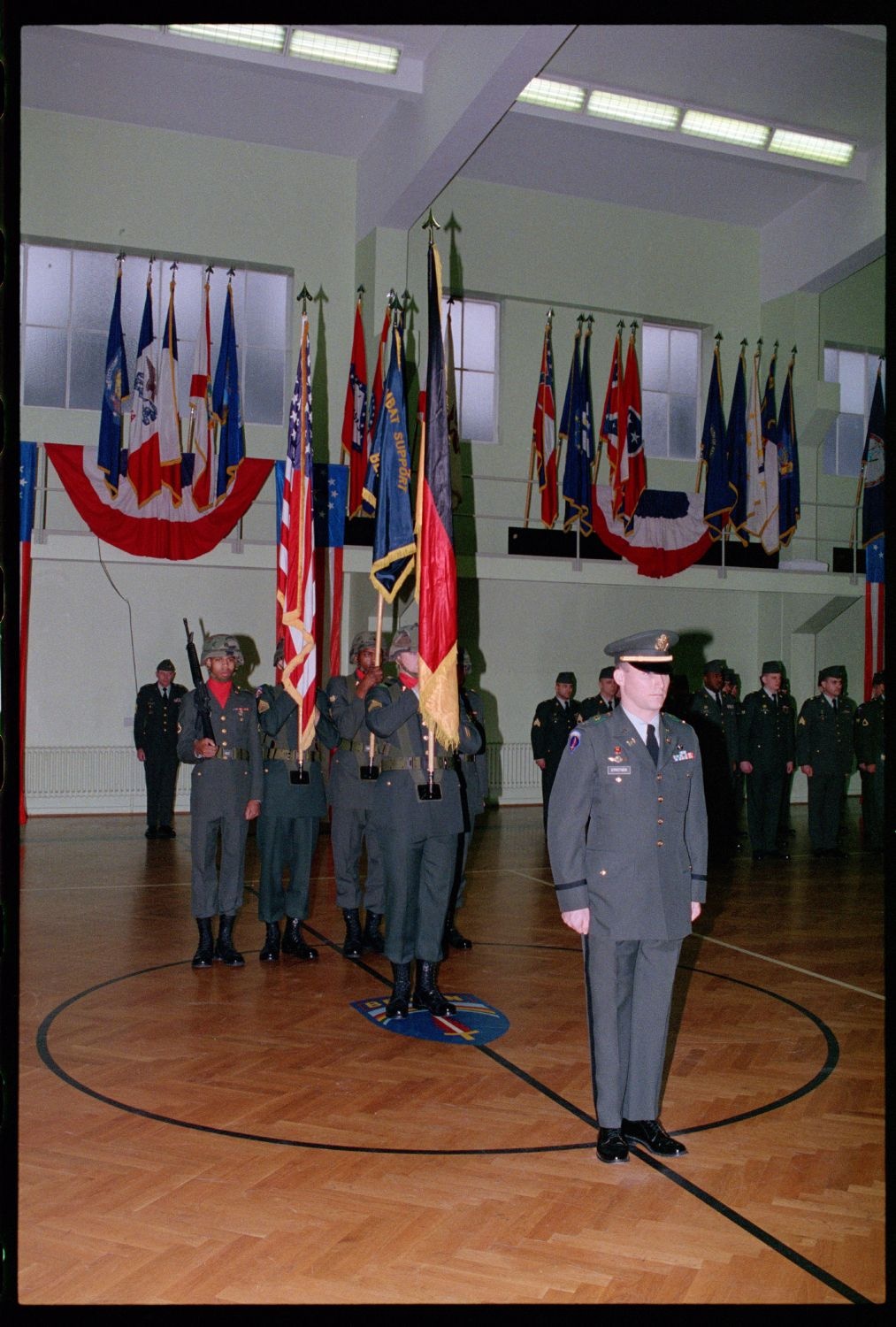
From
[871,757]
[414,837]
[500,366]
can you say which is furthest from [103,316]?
[414,837]

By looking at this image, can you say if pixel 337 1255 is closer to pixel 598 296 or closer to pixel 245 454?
pixel 245 454

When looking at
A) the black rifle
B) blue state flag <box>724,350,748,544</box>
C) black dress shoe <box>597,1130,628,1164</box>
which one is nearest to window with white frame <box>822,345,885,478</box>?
blue state flag <box>724,350,748,544</box>

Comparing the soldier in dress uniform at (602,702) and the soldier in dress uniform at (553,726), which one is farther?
the soldier in dress uniform at (553,726)

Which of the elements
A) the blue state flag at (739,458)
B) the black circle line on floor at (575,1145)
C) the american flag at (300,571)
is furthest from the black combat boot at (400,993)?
the blue state flag at (739,458)

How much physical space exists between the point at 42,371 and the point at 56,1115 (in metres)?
11.1

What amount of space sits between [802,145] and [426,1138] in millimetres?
13501

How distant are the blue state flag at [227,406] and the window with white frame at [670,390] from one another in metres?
6.27

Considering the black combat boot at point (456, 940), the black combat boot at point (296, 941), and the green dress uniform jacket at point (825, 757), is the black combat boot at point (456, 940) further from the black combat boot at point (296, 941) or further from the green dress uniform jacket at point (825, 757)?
the green dress uniform jacket at point (825, 757)

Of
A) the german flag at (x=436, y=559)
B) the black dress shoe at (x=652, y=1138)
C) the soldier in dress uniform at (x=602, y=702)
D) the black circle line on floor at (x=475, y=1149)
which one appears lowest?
the black circle line on floor at (x=475, y=1149)

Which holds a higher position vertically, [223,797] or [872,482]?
[872,482]

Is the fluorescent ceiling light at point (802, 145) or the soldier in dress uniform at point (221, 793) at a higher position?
the fluorescent ceiling light at point (802, 145)

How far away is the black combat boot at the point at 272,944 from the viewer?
20.5ft

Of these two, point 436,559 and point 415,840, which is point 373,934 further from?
point 436,559

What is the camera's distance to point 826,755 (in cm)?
1061
